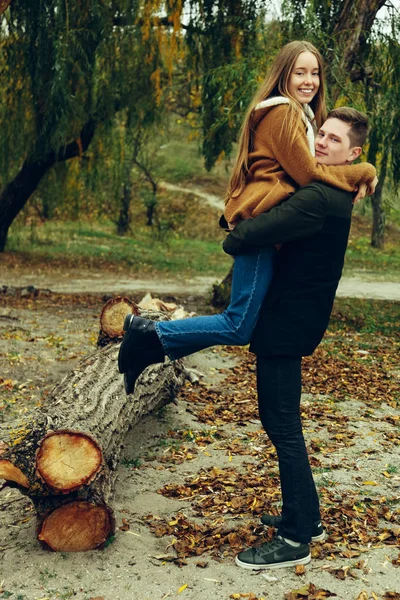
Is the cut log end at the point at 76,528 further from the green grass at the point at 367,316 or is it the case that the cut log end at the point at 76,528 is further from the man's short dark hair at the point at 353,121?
the green grass at the point at 367,316

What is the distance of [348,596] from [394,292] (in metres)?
13.2

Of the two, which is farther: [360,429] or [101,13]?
[101,13]

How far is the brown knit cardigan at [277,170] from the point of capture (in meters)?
3.22

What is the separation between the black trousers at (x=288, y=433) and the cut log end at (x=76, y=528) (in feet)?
2.82

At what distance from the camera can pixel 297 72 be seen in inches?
133

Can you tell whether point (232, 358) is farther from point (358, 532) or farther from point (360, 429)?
point (358, 532)

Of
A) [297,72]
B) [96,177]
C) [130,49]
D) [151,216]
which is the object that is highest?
[130,49]

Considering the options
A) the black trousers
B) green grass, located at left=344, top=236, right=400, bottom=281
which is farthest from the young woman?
green grass, located at left=344, top=236, right=400, bottom=281

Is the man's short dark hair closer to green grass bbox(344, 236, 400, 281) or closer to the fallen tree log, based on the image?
the fallen tree log

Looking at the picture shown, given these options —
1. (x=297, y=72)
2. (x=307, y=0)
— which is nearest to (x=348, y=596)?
(x=297, y=72)

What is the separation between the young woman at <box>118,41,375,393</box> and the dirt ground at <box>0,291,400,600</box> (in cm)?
108

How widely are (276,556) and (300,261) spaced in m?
1.36

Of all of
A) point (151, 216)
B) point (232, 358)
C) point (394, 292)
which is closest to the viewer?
point (232, 358)

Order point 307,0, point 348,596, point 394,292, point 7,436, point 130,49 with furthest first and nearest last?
point 394,292, point 130,49, point 307,0, point 7,436, point 348,596
